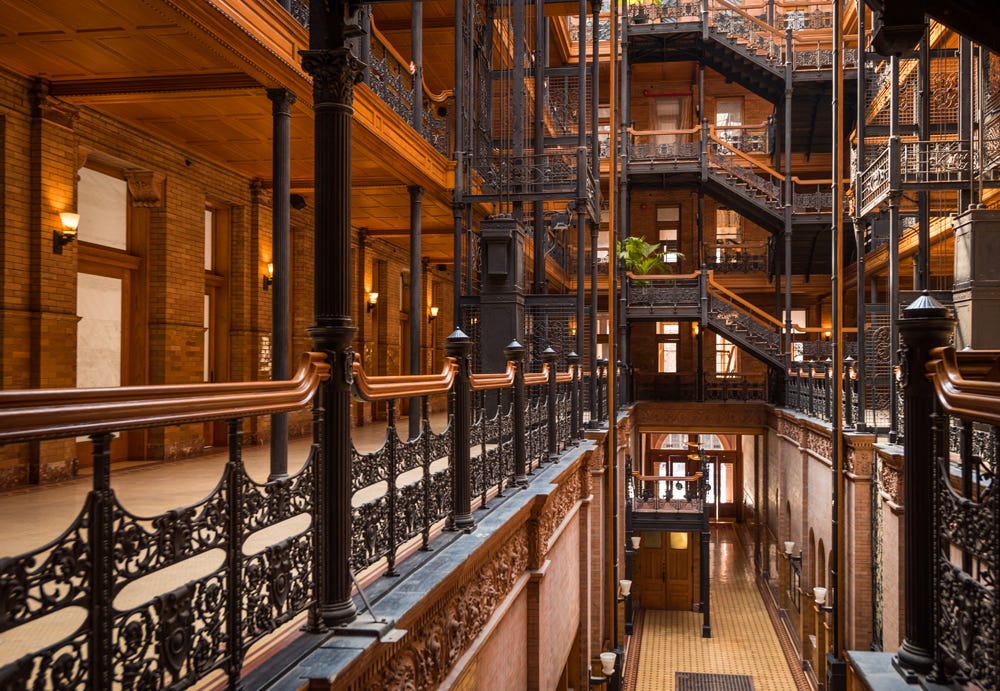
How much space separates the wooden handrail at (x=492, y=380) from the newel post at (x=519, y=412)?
0.08m

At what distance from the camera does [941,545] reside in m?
3.55

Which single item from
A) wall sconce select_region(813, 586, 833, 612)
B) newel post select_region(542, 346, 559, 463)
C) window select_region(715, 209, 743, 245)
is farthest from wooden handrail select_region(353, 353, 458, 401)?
window select_region(715, 209, 743, 245)

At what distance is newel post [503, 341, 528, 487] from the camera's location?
302 inches

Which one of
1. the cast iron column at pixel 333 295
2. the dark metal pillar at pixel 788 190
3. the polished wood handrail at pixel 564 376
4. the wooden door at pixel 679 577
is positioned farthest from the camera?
the wooden door at pixel 679 577

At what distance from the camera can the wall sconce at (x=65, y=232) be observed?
8891 mm

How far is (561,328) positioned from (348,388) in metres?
11.1

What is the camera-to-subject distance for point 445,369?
5.52m

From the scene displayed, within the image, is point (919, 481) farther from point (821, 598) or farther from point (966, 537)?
point (821, 598)

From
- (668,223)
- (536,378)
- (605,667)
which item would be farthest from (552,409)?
(668,223)

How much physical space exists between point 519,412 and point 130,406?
562 cm

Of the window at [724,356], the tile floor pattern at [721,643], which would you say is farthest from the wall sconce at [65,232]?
the window at [724,356]

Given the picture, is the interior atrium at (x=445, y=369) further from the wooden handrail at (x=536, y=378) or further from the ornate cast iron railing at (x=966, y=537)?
the wooden handrail at (x=536, y=378)

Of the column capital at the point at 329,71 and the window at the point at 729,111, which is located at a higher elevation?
the window at the point at 729,111

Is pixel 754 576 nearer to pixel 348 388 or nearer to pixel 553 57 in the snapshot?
pixel 553 57
